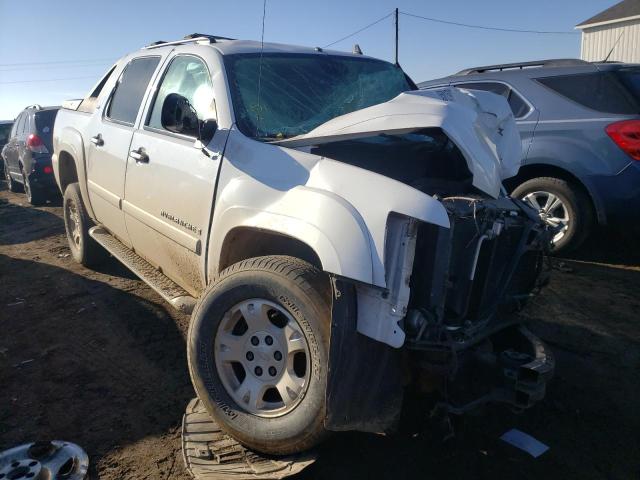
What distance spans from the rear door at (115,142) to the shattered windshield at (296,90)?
113 centimetres

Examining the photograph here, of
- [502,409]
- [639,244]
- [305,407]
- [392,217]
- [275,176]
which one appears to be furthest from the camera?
[639,244]

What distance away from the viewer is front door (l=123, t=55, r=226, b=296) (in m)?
3.10

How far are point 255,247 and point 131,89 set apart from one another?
2330 mm

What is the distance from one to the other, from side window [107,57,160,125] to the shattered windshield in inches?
45.6

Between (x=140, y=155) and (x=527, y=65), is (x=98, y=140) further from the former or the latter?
(x=527, y=65)

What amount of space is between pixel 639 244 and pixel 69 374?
252 inches

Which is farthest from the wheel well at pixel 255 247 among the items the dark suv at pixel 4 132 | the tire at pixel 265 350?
the dark suv at pixel 4 132

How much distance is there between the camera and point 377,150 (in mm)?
3152

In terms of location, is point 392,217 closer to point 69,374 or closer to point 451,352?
point 451,352

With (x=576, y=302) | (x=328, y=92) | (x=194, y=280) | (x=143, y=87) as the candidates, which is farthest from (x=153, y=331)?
(x=576, y=302)

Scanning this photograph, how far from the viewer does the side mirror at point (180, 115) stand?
9.64ft

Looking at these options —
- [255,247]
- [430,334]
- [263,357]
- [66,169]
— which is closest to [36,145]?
[66,169]

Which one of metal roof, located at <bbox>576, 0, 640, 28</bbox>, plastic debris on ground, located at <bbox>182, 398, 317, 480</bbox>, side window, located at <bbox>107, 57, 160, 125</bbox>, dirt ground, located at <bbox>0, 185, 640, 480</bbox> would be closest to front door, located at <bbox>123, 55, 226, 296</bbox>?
side window, located at <bbox>107, 57, 160, 125</bbox>

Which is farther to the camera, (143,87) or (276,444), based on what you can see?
(143,87)
